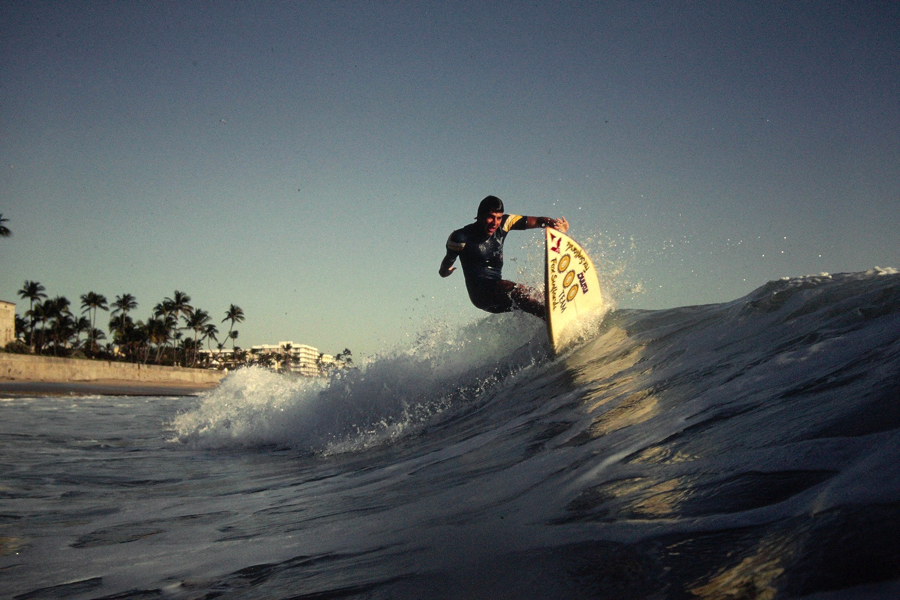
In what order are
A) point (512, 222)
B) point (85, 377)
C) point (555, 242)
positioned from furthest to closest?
1. point (85, 377)
2. point (512, 222)
3. point (555, 242)

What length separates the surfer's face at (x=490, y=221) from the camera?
7.11 metres

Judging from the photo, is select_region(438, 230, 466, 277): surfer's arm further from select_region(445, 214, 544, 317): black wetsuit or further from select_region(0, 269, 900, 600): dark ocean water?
select_region(0, 269, 900, 600): dark ocean water

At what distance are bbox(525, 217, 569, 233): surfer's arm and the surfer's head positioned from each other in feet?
1.30

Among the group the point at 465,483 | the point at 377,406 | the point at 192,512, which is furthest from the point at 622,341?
the point at 192,512

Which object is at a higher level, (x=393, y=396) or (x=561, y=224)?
(x=561, y=224)

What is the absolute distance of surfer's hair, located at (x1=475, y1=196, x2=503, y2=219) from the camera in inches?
279

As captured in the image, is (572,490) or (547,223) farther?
(547,223)

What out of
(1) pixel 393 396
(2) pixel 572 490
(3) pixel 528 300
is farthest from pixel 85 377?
(2) pixel 572 490

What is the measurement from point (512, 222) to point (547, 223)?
0.46 m

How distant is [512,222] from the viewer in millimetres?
7359

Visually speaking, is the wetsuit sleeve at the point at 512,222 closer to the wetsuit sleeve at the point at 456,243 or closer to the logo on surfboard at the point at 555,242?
the wetsuit sleeve at the point at 456,243

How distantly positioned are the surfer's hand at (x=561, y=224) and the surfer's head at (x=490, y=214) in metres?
0.67

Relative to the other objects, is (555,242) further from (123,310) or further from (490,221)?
(123,310)

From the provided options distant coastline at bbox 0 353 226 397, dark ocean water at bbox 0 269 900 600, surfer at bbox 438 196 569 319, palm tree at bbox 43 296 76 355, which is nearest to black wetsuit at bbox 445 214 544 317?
surfer at bbox 438 196 569 319
